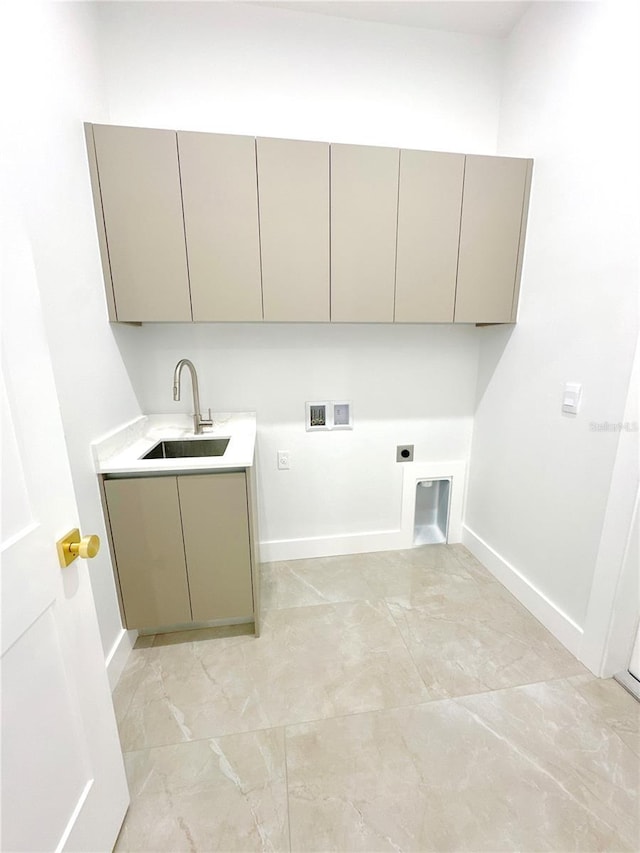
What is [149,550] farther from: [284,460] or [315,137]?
[315,137]

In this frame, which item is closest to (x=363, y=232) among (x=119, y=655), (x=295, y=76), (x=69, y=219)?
(x=295, y=76)

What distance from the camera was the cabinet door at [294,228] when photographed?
1.51 m

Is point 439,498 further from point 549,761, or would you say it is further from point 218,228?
point 218,228

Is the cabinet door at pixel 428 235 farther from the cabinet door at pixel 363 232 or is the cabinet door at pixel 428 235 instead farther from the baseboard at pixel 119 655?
the baseboard at pixel 119 655

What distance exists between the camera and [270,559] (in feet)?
7.47

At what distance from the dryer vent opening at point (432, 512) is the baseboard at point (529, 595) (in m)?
0.19

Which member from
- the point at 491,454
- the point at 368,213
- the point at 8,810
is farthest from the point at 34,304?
the point at 491,454

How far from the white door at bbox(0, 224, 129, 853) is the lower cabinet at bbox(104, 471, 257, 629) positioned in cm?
58

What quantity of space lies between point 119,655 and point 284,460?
120 cm

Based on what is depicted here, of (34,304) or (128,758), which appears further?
(128,758)

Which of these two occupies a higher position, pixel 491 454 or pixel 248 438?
pixel 248 438

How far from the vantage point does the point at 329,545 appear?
7.58ft

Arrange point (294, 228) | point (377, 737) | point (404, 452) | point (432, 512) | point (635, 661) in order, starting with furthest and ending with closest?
point (432, 512) < point (404, 452) < point (294, 228) < point (635, 661) < point (377, 737)

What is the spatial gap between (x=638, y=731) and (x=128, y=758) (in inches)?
71.7
